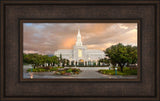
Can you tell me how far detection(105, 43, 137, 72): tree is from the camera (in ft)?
13.2

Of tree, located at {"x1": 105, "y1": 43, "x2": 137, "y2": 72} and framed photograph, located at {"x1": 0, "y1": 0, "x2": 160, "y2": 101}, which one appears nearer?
framed photograph, located at {"x1": 0, "y1": 0, "x2": 160, "y2": 101}

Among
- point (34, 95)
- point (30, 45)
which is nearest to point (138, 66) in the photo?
point (34, 95)

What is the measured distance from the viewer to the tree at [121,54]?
4.02 meters

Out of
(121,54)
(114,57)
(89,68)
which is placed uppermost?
(121,54)

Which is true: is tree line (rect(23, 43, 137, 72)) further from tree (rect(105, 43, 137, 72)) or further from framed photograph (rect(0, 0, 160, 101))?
framed photograph (rect(0, 0, 160, 101))

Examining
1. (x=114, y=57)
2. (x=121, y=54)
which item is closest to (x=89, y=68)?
(x=114, y=57)

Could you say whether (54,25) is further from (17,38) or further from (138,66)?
(138,66)

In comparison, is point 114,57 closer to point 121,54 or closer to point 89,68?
point 121,54

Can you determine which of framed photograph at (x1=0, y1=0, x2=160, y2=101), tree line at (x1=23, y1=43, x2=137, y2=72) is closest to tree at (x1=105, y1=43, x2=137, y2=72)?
tree line at (x1=23, y1=43, x2=137, y2=72)

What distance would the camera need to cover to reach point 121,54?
14.9 ft

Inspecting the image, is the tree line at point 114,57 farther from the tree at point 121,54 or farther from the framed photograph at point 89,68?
the framed photograph at point 89,68

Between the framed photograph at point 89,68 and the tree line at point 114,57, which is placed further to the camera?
the tree line at point 114,57

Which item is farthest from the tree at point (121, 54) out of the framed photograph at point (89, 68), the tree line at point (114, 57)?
the framed photograph at point (89, 68)

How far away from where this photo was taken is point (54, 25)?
3.81m
